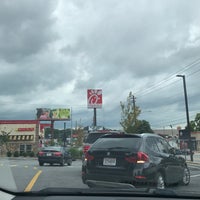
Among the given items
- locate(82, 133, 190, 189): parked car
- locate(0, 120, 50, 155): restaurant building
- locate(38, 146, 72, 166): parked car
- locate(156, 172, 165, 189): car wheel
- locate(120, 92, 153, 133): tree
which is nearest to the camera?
locate(82, 133, 190, 189): parked car

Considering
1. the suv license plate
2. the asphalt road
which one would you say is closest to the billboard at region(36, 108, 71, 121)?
the asphalt road

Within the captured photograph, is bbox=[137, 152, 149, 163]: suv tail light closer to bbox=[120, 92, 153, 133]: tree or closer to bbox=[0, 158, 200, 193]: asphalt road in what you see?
bbox=[0, 158, 200, 193]: asphalt road

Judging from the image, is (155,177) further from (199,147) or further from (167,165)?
(199,147)

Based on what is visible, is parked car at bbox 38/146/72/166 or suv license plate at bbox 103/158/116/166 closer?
suv license plate at bbox 103/158/116/166

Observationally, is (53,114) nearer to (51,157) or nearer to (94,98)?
(94,98)

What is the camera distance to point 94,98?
53.6m

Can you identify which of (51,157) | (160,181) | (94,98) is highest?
(94,98)

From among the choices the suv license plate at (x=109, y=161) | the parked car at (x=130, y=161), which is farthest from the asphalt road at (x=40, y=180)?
the suv license plate at (x=109, y=161)

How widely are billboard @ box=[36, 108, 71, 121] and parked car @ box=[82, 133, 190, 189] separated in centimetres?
7364

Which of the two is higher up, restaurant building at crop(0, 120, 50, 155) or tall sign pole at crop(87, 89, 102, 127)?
tall sign pole at crop(87, 89, 102, 127)

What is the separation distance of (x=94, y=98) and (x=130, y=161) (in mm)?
44732

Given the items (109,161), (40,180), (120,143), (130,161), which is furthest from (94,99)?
(130,161)

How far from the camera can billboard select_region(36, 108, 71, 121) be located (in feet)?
274

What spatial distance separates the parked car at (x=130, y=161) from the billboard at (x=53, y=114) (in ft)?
242
